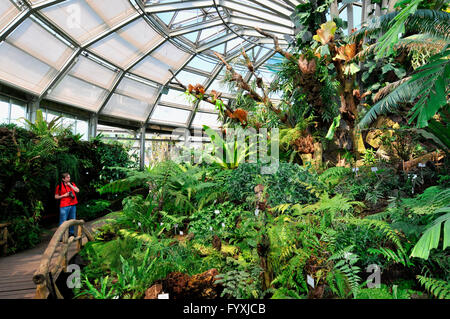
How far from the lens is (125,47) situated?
29.6ft

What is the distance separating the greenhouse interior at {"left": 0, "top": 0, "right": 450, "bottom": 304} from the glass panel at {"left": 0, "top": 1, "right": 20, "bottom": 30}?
41 mm

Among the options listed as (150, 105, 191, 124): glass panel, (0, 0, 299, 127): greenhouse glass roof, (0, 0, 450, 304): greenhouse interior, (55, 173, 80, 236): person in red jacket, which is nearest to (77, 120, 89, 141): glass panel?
(0, 0, 450, 304): greenhouse interior

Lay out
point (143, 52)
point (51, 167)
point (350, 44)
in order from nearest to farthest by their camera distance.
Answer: point (350, 44) < point (51, 167) < point (143, 52)

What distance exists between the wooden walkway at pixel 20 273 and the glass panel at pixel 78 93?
5.93 m

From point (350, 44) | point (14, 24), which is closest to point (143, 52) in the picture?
point (14, 24)

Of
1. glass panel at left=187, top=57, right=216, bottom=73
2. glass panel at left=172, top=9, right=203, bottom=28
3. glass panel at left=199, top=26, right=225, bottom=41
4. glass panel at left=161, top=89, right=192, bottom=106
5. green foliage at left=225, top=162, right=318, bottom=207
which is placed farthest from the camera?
glass panel at left=161, top=89, right=192, bottom=106

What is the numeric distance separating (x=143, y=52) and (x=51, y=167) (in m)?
6.25

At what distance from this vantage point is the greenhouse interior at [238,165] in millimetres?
2049

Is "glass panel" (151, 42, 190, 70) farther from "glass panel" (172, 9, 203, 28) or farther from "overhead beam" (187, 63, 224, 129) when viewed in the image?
"overhead beam" (187, 63, 224, 129)

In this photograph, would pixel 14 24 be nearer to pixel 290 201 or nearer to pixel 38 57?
pixel 38 57

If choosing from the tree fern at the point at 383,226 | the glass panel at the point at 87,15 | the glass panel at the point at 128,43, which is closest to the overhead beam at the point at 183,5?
the glass panel at the point at 87,15

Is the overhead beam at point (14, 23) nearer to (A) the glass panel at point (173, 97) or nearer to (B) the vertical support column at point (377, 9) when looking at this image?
(A) the glass panel at point (173, 97)

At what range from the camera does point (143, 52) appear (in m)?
9.62

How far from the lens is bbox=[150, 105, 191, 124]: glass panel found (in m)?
12.8
